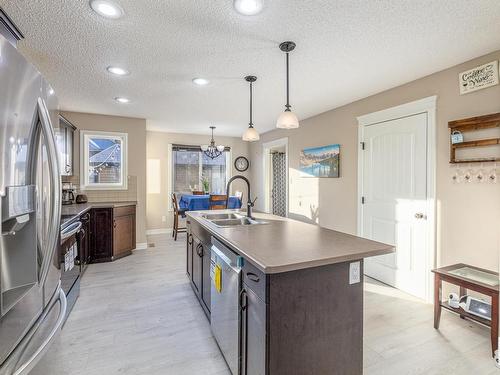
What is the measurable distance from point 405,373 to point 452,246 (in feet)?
4.69

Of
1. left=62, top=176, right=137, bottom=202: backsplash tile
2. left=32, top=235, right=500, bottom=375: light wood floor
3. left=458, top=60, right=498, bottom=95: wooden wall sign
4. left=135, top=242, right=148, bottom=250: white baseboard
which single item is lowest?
left=32, top=235, right=500, bottom=375: light wood floor

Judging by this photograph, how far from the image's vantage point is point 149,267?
391 centimetres

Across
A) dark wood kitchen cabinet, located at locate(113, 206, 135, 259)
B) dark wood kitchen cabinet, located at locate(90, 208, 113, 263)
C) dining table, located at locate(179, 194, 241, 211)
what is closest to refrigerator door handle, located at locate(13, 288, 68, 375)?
dark wood kitchen cabinet, located at locate(90, 208, 113, 263)

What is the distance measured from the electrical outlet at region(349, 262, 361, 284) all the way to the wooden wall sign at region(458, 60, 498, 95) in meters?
2.14

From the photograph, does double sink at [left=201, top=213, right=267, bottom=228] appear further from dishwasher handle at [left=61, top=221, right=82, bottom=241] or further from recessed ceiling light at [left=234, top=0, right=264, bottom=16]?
recessed ceiling light at [left=234, top=0, right=264, bottom=16]

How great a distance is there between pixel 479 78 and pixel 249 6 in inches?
86.1

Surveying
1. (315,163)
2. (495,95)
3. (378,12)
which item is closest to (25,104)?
(378,12)

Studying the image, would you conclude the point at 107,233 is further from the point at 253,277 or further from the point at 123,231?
the point at 253,277

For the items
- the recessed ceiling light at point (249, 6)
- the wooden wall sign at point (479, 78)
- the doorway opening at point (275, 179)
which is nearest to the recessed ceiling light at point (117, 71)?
the recessed ceiling light at point (249, 6)

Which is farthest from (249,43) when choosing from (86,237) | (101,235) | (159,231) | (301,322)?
(159,231)

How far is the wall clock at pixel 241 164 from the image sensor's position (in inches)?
277

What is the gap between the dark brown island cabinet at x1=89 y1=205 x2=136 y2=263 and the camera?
13.0 ft

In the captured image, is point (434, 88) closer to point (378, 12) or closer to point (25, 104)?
point (378, 12)

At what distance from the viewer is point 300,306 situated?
1389 mm
